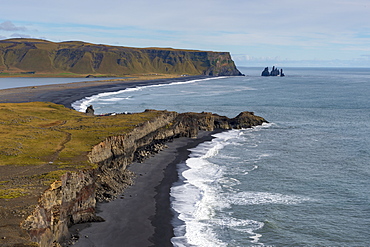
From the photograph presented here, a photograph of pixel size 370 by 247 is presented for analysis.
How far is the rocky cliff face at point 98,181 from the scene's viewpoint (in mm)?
30644

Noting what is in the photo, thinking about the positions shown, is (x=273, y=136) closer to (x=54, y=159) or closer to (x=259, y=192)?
(x=259, y=192)

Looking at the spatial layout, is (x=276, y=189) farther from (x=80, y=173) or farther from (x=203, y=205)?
(x=80, y=173)

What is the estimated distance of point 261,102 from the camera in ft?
531

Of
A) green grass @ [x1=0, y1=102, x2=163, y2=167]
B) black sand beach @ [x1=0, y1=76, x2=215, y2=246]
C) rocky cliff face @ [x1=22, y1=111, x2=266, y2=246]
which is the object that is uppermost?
green grass @ [x1=0, y1=102, x2=163, y2=167]

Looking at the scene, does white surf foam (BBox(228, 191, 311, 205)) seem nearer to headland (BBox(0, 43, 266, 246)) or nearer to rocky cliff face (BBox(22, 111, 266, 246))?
headland (BBox(0, 43, 266, 246))

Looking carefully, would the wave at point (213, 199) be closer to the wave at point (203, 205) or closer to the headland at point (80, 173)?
→ the wave at point (203, 205)

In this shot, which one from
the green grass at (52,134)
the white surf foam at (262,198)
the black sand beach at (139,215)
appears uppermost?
the green grass at (52,134)

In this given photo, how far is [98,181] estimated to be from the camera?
1815 inches

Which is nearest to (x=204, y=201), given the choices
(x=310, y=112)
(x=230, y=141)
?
(x=230, y=141)

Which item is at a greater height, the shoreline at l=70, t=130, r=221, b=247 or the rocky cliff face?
the rocky cliff face

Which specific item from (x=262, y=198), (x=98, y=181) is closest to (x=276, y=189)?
(x=262, y=198)

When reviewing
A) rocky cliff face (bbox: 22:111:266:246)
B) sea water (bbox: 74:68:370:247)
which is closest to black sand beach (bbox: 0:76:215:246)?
sea water (bbox: 74:68:370:247)

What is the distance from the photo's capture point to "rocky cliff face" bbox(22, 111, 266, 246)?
30.6m

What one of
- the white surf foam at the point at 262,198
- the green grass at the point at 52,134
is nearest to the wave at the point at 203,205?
the white surf foam at the point at 262,198
